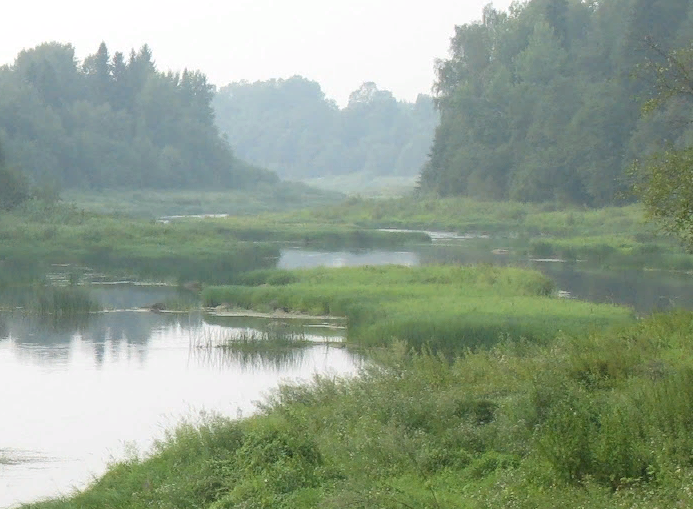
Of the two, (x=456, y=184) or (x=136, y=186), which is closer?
(x=456, y=184)

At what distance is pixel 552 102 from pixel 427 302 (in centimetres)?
5259

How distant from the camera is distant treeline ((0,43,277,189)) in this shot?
97250 mm

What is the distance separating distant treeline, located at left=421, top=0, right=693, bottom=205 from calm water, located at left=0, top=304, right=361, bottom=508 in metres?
37.6

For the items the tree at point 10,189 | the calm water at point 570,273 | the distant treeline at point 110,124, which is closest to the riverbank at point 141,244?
the tree at point 10,189

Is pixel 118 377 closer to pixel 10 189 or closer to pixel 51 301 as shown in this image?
pixel 51 301

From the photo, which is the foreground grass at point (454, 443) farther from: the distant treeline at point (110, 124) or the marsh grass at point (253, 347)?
the distant treeline at point (110, 124)

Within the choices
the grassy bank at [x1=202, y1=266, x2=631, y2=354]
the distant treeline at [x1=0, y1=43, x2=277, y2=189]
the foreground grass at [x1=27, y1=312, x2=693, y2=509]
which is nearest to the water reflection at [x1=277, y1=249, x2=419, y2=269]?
the grassy bank at [x1=202, y1=266, x2=631, y2=354]

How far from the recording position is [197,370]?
26.9 metres

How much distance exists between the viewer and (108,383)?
84.2ft

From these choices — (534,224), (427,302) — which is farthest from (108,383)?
(534,224)

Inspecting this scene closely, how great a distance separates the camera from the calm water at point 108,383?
1930cm

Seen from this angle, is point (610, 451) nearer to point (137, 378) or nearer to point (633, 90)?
point (137, 378)

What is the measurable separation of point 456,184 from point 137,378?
6961cm

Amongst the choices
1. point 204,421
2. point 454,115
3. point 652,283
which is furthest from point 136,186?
point 204,421
